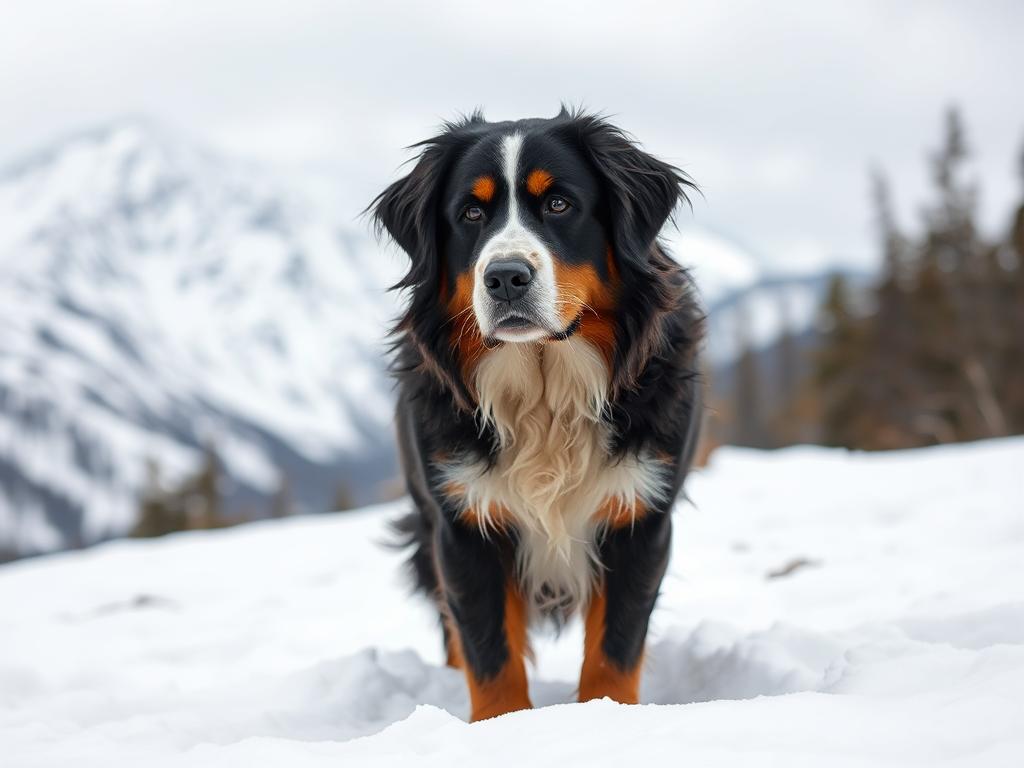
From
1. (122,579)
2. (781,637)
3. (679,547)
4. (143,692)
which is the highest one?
(781,637)

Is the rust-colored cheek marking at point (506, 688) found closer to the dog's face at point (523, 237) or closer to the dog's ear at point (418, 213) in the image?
the dog's face at point (523, 237)

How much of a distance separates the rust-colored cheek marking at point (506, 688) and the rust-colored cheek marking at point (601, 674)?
0.80 feet

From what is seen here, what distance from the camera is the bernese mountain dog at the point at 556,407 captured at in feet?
11.6

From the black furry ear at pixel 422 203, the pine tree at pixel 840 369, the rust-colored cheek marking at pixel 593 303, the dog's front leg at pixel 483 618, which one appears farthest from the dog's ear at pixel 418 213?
the pine tree at pixel 840 369

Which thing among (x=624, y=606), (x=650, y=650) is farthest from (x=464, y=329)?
(x=650, y=650)

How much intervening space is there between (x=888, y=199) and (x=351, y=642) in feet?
120

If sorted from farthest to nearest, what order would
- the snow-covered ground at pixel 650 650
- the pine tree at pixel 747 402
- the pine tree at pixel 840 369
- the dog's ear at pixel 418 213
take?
the pine tree at pixel 747 402
the pine tree at pixel 840 369
the dog's ear at pixel 418 213
the snow-covered ground at pixel 650 650

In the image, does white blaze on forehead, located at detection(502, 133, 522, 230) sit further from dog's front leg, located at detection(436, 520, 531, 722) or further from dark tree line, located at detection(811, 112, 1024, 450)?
dark tree line, located at detection(811, 112, 1024, 450)

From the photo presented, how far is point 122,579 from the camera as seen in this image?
375 inches

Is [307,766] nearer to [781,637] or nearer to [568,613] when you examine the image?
[568,613]

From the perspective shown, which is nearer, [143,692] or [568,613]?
[568,613]

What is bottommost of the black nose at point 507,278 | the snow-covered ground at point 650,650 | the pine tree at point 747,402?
the pine tree at point 747,402

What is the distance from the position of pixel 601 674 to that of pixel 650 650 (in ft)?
2.44

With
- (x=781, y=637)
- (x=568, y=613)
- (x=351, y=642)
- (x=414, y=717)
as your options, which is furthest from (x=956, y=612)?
(x=351, y=642)
